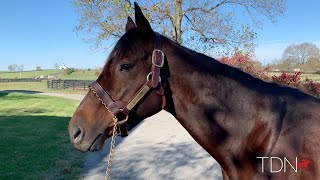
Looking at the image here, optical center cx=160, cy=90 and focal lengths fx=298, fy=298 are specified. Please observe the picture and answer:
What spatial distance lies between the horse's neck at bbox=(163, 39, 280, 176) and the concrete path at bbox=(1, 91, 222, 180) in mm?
3657

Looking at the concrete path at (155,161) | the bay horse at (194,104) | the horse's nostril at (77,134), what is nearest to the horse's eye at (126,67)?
the bay horse at (194,104)

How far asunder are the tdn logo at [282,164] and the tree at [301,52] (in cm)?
3745

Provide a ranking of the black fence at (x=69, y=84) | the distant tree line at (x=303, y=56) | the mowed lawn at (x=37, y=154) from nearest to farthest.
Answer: the mowed lawn at (x=37, y=154), the distant tree line at (x=303, y=56), the black fence at (x=69, y=84)

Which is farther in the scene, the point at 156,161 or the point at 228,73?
the point at 156,161

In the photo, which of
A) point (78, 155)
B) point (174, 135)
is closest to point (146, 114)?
point (78, 155)

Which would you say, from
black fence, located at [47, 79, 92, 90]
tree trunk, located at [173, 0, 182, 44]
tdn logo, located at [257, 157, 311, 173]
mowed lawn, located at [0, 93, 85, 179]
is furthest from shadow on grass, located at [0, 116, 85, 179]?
black fence, located at [47, 79, 92, 90]

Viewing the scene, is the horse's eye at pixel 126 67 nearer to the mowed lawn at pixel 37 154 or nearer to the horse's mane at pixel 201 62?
the horse's mane at pixel 201 62

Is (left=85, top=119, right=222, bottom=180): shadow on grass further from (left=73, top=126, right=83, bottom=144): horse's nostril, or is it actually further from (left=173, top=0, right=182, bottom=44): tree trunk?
(left=173, top=0, right=182, bottom=44): tree trunk

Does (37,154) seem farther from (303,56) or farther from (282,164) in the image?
(303,56)

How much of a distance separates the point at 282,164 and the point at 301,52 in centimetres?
4026

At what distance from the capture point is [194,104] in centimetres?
210

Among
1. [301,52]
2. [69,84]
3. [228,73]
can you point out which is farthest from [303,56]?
[228,73]

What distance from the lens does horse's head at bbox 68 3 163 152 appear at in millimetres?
2041

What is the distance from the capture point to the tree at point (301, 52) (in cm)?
3662
